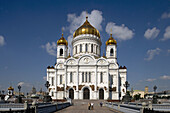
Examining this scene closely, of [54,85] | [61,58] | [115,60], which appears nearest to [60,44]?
[61,58]

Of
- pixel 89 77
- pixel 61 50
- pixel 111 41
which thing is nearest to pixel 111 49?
pixel 111 41

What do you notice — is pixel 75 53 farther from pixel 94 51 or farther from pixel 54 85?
pixel 54 85

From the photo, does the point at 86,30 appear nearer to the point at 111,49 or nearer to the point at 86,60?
the point at 111,49

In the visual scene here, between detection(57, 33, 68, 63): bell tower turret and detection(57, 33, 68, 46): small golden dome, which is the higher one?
detection(57, 33, 68, 46): small golden dome

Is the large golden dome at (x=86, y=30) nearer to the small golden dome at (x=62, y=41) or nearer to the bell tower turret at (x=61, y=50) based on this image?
the small golden dome at (x=62, y=41)

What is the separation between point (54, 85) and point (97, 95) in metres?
Answer: 12.6

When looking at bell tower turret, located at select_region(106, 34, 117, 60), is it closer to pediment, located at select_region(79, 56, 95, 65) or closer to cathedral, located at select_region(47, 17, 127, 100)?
cathedral, located at select_region(47, 17, 127, 100)

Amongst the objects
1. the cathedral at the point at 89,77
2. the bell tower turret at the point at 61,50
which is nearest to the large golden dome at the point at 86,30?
the bell tower turret at the point at 61,50

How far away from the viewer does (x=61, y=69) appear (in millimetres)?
51562

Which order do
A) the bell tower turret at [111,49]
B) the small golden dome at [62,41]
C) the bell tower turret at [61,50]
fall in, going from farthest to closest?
the small golden dome at [62,41], the bell tower turret at [61,50], the bell tower turret at [111,49]

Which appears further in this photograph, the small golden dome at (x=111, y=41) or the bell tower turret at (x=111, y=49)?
the small golden dome at (x=111, y=41)

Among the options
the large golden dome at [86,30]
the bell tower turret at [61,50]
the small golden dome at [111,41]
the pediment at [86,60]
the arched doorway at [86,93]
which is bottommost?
the arched doorway at [86,93]

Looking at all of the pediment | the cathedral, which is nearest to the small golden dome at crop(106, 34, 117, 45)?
the cathedral

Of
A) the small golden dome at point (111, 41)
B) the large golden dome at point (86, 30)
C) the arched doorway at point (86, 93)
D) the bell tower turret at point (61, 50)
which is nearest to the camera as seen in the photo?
the arched doorway at point (86, 93)
